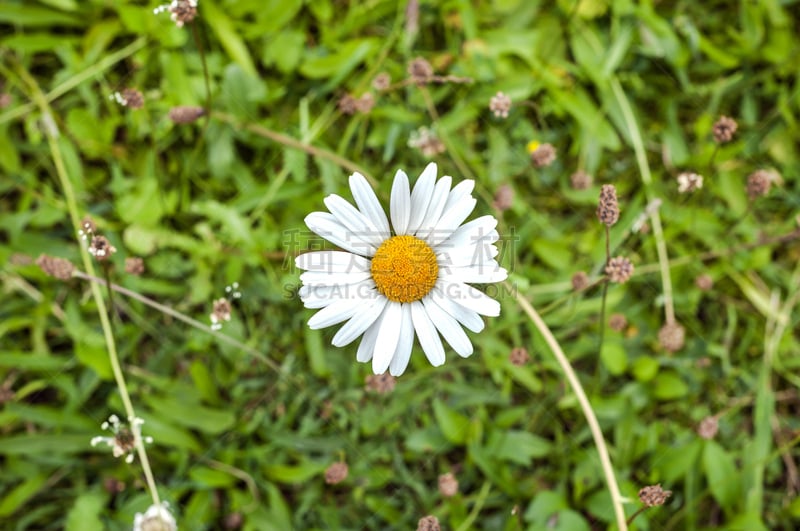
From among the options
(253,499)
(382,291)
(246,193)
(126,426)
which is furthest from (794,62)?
(126,426)

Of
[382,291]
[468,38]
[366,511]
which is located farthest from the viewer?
[468,38]

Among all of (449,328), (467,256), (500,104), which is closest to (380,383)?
(449,328)

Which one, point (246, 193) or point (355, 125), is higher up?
point (355, 125)

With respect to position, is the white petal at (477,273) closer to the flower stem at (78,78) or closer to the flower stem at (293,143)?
the flower stem at (293,143)

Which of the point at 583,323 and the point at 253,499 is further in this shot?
the point at 583,323

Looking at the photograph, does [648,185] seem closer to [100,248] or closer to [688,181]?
[688,181]

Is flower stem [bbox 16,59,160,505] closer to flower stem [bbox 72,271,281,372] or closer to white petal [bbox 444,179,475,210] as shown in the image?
flower stem [bbox 72,271,281,372]

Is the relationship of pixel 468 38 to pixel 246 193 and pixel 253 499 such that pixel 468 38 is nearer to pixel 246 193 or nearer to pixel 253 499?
pixel 246 193
